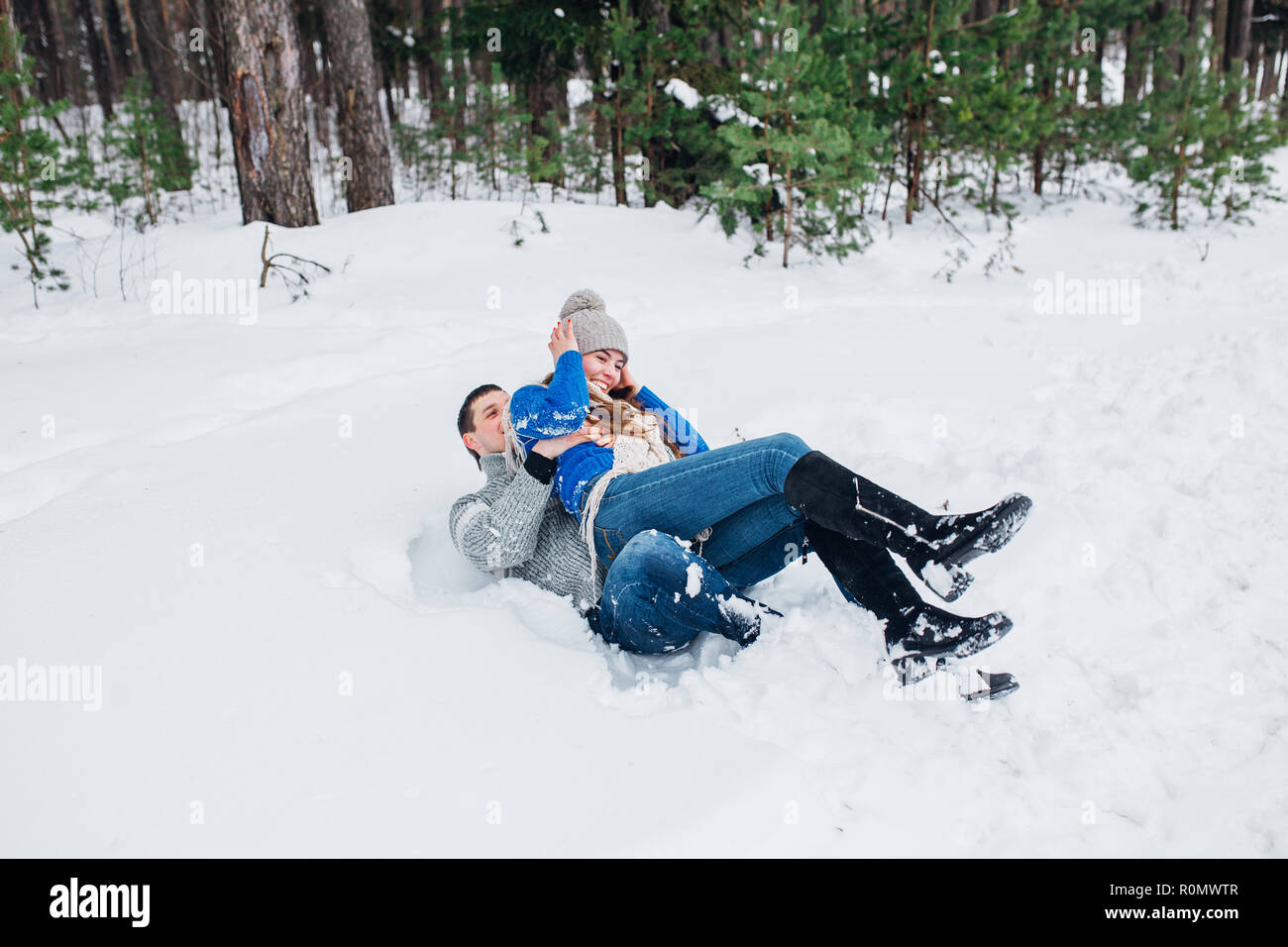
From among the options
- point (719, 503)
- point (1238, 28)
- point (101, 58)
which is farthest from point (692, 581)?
point (101, 58)

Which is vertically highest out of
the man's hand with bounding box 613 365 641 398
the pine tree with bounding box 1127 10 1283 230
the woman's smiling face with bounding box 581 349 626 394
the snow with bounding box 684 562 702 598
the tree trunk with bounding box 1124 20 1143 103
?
the tree trunk with bounding box 1124 20 1143 103

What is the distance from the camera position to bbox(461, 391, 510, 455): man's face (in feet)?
9.21

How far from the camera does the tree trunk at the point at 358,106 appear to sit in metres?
7.80

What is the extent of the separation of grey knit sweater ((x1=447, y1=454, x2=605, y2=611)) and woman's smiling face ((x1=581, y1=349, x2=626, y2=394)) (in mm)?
390

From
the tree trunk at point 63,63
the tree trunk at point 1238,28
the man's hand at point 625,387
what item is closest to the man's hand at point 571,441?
the man's hand at point 625,387

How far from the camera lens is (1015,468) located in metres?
3.24

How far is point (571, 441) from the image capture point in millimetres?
2645

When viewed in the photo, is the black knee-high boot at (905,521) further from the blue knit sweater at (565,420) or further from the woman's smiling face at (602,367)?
the woman's smiling face at (602,367)

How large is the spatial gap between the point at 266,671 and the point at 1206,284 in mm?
6584

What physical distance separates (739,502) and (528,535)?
2.17ft

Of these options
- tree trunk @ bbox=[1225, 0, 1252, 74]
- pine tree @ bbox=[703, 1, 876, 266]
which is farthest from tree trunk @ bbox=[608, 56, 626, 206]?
tree trunk @ bbox=[1225, 0, 1252, 74]

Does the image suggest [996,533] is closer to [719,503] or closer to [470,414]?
[719,503]

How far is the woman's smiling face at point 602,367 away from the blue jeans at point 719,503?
1.48 ft

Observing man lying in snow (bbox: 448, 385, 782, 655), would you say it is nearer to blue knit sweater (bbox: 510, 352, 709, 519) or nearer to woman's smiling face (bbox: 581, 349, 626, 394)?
blue knit sweater (bbox: 510, 352, 709, 519)
